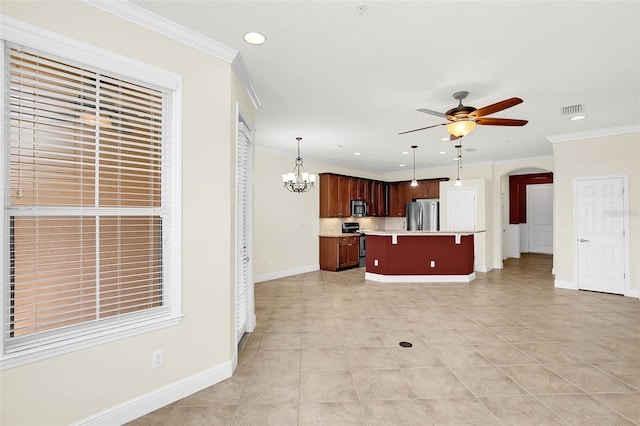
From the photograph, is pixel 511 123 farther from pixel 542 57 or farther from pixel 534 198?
pixel 534 198

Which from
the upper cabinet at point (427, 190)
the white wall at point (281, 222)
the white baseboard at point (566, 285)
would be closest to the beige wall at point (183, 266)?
the white wall at point (281, 222)

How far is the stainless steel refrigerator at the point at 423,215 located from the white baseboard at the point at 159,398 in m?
7.06

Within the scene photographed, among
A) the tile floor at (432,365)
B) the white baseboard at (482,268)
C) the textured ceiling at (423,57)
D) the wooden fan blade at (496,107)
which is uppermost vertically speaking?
the textured ceiling at (423,57)

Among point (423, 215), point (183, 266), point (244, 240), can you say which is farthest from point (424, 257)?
point (183, 266)

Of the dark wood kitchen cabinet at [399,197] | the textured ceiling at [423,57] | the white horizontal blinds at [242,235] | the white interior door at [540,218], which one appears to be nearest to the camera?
the textured ceiling at [423,57]

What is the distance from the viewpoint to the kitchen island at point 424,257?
6285 mm

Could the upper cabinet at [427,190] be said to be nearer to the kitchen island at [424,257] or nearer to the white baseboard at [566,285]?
the kitchen island at [424,257]

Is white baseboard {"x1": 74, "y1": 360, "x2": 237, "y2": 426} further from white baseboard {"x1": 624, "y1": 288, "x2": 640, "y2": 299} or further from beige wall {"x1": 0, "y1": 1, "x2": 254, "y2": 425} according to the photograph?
white baseboard {"x1": 624, "y1": 288, "x2": 640, "y2": 299}

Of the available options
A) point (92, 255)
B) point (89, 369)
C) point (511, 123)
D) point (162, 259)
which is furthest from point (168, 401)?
point (511, 123)

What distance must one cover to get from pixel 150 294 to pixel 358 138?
14.1ft

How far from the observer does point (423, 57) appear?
2717 mm

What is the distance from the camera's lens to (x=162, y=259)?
2.26 meters

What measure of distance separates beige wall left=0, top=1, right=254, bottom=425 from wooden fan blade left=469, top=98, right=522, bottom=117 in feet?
7.82

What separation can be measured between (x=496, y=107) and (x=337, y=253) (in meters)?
5.04
